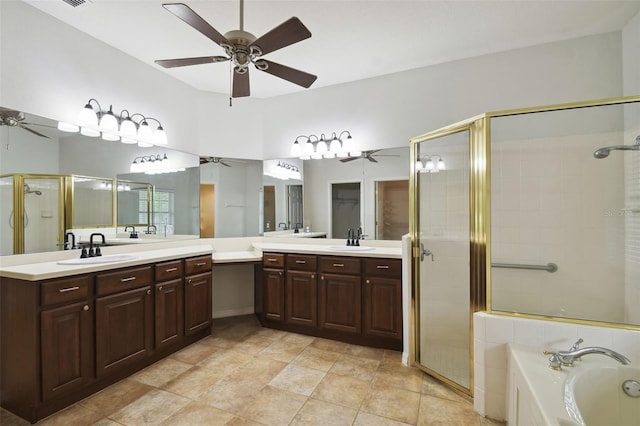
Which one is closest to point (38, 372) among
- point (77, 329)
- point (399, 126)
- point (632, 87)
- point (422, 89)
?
point (77, 329)

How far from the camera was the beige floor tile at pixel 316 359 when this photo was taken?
8.12 ft

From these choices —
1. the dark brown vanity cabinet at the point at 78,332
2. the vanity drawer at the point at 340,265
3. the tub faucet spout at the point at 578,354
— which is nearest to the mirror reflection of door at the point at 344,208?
the vanity drawer at the point at 340,265

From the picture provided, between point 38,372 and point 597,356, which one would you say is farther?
point 38,372

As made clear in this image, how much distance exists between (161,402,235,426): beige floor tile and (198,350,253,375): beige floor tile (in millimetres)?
440

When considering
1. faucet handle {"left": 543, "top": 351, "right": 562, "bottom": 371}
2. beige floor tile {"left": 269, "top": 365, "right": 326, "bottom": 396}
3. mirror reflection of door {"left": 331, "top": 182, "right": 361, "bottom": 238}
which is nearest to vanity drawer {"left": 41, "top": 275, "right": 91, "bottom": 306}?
beige floor tile {"left": 269, "top": 365, "right": 326, "bottom": 396}

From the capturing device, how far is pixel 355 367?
2443 mm

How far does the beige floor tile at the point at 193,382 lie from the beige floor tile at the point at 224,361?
6 cm

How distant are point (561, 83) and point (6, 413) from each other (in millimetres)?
4817

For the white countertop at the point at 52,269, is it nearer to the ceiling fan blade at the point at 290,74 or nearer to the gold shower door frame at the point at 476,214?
the ceiling fan blade at the point at 290,74

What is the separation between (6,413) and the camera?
186cm

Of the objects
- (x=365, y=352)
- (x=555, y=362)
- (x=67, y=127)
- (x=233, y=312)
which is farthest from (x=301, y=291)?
(x=67, y=127)

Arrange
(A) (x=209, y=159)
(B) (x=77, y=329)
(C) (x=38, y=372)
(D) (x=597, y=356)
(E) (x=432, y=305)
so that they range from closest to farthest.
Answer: (D) (x=597, y=356), (C) (x=38, y=372), (B) (x=77, y=329), (E) (x=432, y=305), (A) (x=209, y=159)

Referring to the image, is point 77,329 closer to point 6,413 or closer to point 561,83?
point 6,413

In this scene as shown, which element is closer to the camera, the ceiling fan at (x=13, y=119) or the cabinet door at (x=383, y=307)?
the ceiling fan at (x=13, y=119)
